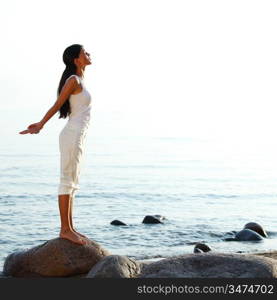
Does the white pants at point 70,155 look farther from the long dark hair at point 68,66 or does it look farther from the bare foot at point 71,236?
the bare foot at point 71,236

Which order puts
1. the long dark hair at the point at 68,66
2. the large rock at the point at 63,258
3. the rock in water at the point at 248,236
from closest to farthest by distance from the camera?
the long dark hair at the point at 68,66, the large rock at the point at 63,258, the rock in water at the point at 248,236

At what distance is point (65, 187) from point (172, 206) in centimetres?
1486

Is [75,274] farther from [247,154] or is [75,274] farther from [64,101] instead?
[247,154]

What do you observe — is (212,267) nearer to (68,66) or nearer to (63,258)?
(63,258)

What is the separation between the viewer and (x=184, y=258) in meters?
8.55

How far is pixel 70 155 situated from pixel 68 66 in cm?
113

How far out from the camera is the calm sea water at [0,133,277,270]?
16.0 metres

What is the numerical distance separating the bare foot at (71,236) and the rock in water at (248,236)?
7.32m

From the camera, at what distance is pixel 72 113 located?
8539 millimetres

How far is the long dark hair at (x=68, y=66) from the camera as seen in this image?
28.0 ft

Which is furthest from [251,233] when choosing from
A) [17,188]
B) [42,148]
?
[42,148]

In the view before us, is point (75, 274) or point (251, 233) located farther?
point (251, 233)

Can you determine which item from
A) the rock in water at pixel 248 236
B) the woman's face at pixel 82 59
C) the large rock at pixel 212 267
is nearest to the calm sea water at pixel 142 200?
the rock in water at pixel 248 236

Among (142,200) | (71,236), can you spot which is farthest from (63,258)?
(142,200)
